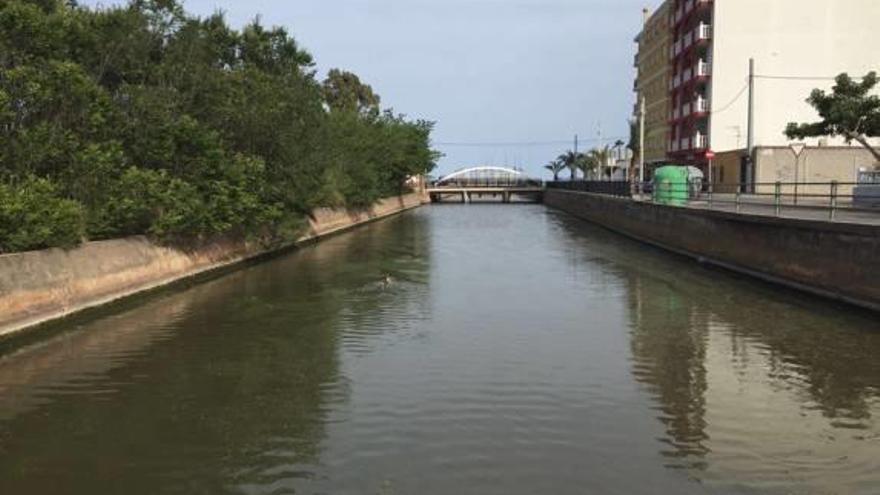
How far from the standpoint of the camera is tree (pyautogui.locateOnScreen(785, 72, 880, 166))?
126 ft

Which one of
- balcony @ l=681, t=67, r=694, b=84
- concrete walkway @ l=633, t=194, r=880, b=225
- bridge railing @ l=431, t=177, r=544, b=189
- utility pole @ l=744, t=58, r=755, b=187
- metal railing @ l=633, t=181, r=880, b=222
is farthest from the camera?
bridge railing @ l=431, t=177, r=544, b=189

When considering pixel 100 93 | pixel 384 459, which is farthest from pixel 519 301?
pixel 384 459

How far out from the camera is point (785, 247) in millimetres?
25359

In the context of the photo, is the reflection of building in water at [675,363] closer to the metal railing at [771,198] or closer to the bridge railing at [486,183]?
the metal railing at [771,198]

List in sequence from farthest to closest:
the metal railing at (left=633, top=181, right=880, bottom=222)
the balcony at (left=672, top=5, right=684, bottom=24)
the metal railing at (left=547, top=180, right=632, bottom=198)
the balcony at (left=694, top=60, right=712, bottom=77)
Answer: the balcony at (left=672, top=5, right=684, bottom=24) < the balcony at (left=694, top=60, right=712, bottom=77) < the metal railing at (left=547, top=180, right=632, bottom=198) < the metal railing at (left=633, top=181, right=880, bottom=222)

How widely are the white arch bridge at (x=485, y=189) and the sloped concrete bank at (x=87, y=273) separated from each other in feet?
347

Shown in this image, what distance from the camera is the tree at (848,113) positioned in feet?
126

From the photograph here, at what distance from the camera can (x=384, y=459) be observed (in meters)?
9.63

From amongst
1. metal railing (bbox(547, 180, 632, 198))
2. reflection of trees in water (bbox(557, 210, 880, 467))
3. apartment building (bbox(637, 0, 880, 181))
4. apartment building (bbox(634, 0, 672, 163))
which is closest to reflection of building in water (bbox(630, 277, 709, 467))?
reflection of trees in water (bbox(557, 210, 880, 467))

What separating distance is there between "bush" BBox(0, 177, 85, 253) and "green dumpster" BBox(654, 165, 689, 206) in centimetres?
2750

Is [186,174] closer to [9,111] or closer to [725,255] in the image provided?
[9,111]

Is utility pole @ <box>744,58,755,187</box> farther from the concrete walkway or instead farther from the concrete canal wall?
the concrete canal wall

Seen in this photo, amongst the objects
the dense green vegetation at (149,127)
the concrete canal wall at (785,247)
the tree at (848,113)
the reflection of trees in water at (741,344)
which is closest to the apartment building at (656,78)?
the tree at (848,113)

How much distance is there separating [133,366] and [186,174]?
49.1 ft
